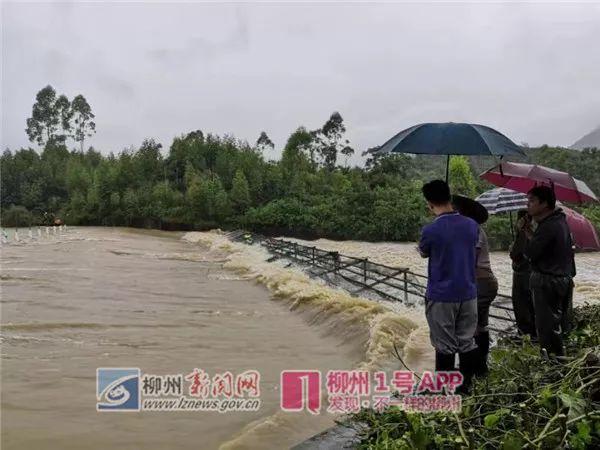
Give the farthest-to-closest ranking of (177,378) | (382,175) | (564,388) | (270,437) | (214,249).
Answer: (382,175) < (214,249) < (177,378) < (270,437) < (564,388)

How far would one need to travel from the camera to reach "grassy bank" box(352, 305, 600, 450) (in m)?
2.35

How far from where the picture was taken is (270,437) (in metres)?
4.50

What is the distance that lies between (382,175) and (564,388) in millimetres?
35980

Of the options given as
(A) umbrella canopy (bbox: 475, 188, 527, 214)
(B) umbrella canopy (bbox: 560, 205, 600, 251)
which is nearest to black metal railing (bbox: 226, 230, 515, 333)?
Answer: (A) umbrella canopy (bbox: 475, 188, 527, 214)

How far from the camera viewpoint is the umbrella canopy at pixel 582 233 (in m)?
4.70

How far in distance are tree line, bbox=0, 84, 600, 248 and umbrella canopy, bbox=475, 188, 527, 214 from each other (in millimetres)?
26049

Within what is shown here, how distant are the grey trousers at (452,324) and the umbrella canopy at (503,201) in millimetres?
2004

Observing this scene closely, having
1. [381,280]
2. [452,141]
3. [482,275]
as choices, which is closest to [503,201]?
[482,275]

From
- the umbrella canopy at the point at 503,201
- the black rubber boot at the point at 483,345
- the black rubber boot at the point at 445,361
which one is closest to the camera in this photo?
the black rubber boot at the point at 445,361

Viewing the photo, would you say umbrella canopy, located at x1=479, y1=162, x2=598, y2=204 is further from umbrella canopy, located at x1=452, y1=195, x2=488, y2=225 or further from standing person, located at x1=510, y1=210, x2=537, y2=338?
umbrella canopy, located at x1=452, y1=195, x2=488, y2=225

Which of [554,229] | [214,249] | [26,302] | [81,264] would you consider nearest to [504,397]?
[554,229]

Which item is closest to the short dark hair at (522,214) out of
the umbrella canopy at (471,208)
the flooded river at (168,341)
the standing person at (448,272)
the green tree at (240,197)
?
the umbrella canopy at (471,208)

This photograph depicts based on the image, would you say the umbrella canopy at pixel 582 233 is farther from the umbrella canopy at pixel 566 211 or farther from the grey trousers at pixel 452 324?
the grey trousers at pixel 452 324

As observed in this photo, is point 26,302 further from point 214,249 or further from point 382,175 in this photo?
point 382,175
